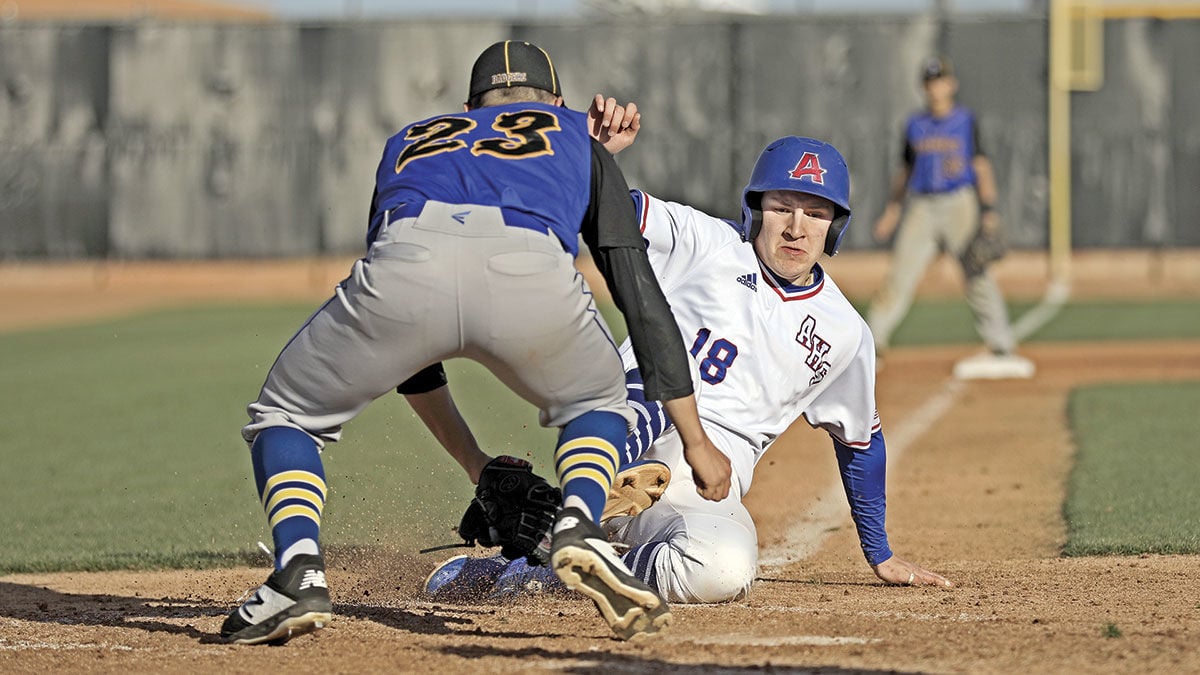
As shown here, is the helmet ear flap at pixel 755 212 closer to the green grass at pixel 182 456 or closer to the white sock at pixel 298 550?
the green grass at pixel 182 456

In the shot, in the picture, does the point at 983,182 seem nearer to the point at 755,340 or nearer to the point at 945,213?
the point at 945,213

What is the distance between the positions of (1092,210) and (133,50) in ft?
44.4

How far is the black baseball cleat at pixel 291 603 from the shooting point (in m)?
3.73

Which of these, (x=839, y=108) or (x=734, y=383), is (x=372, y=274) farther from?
(x=839, y=108)

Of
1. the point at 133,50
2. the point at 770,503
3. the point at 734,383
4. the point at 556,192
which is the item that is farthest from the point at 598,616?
the point at 133,50

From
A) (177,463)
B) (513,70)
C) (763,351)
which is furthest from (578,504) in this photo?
(177,463)

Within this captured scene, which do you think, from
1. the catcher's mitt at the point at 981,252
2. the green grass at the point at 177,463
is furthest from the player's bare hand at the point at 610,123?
the catcher's mitt at the point at 981,252

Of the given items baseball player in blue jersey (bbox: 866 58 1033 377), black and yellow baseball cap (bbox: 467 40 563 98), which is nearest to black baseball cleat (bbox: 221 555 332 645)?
black and yellow baseball cap (bbox: 467 40 563 98)

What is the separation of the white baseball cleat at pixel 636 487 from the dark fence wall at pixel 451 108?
682 inches

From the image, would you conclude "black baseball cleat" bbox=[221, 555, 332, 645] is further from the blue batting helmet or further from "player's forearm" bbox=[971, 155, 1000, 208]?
"player's forearm" bbox=[971, 155, 1000, 208]

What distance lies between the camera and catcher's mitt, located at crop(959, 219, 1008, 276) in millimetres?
11086

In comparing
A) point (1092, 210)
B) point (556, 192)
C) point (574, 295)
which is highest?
point (556, 192)

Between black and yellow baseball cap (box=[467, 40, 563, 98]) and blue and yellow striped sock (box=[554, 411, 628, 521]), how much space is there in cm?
90

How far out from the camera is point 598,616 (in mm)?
4359
